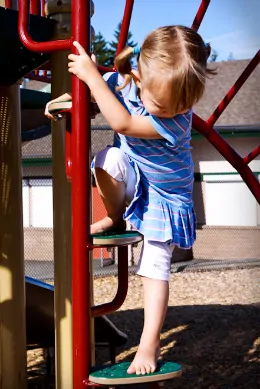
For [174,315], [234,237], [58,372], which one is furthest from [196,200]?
[58,372]

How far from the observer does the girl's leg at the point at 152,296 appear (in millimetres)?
1994

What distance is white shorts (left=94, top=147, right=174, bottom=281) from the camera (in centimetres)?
201

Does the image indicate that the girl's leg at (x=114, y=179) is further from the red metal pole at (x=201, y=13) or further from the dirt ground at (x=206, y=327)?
the dirt ground at (x=206, y=327)

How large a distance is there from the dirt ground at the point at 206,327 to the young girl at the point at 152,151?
2.39 metres

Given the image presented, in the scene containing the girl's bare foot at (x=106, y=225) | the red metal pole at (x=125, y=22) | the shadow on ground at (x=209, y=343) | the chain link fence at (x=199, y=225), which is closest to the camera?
the girl's bare foot at (x=106, y=225)

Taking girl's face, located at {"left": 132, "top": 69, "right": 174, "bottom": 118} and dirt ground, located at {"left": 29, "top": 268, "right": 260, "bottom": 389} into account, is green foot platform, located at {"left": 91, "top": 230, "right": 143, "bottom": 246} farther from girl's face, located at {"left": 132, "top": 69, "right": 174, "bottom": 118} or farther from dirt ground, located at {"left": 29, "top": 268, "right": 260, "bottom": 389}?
dirt ground, located at {"left": 29, "top": 268, "right": 260, "bottom": 389}

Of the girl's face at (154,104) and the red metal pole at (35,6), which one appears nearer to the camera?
the girl's face at (154,104)

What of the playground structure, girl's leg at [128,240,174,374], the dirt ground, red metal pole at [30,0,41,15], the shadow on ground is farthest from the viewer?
the dirt ground

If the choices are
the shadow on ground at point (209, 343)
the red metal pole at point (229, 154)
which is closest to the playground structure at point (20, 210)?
the red metal pole at point (229, 154)

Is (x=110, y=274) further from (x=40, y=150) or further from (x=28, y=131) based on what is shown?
(x=40, y=150)

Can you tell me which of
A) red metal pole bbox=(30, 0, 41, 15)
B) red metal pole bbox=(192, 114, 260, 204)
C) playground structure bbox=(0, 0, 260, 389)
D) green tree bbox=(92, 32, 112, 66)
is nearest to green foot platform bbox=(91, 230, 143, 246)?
playground structure bbox=(0, 0, 260, 389)

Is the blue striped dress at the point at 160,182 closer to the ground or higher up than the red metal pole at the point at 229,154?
closer to the ground

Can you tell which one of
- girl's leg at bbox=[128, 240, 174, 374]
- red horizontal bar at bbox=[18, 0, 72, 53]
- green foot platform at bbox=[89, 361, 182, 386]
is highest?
red horizontal bar at bbox=[18, 0, 72, 53]

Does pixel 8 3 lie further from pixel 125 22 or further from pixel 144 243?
pixel 144 243
